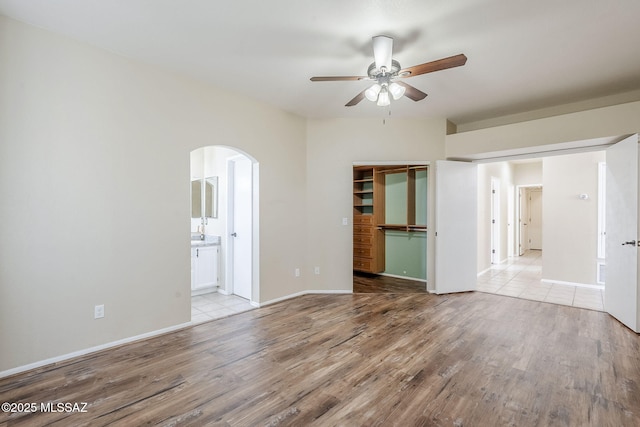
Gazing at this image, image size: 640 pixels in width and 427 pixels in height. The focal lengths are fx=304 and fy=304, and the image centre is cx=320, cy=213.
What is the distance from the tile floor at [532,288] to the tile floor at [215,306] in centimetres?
391

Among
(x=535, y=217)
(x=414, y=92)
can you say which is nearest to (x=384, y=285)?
(x=414, y=92)

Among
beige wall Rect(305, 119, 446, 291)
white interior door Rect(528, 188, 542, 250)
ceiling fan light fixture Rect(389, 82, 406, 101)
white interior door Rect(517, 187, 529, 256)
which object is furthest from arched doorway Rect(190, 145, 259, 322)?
white interior door Rect(528, 188, 542, 250)

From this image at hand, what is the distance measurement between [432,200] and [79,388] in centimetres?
468

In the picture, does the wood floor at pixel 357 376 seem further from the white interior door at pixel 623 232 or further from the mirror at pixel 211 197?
the mirror at pixel 211 197

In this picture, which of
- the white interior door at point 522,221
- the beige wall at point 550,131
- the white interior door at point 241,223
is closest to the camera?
the beige wall at point 550,131

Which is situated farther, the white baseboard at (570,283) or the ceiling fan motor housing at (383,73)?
the white baseboard at (570,283)

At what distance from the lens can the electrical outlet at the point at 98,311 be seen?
9.20 feet

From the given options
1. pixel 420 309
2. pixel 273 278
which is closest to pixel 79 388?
pixel 273 278

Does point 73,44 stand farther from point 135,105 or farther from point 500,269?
point 500,269

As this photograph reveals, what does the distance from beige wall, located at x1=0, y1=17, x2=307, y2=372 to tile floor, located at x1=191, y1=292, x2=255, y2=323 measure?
0.38m

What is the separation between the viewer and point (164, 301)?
325 centimetres

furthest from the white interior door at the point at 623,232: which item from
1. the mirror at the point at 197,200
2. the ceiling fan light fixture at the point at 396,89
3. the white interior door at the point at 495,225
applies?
the mirror at the point at 197,200

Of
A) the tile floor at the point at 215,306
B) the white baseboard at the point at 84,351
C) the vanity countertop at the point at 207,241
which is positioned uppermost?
the vanity countertop at the point at 207,241

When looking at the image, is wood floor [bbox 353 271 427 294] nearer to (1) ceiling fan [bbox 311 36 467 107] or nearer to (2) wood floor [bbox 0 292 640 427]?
(2) wood floor [bbox 0 292 640 427]
